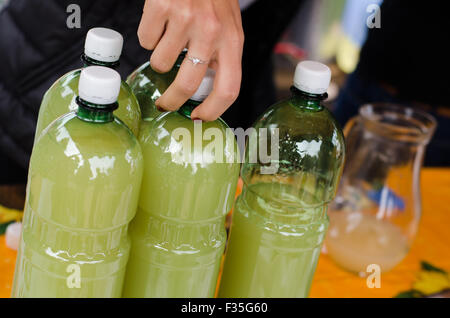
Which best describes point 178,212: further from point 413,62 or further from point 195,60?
point 413,62

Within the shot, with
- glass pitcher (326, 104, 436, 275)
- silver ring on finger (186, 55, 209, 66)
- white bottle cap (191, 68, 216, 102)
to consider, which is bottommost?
glass pitcher (326, 104, 436, 275)

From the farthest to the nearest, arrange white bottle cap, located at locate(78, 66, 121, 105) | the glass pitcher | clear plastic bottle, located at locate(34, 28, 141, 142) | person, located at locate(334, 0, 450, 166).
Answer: person, located at locate(334, 0, 450, 166) < the glass pitcher < clear plastic bottle, located at locate(34, 28, 141, 142) < white bottle cap, located at locate(78, 66, 121, 105)

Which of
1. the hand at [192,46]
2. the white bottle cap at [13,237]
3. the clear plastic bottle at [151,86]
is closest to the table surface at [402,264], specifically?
the white bottle cap at [13,237]

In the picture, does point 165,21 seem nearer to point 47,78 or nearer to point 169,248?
point 169,248

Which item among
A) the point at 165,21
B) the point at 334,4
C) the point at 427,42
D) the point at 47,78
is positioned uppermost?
the point at 165,21

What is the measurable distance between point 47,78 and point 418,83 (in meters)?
1.14

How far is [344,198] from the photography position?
1.32m

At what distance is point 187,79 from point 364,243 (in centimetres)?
67

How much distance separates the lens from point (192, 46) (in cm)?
77

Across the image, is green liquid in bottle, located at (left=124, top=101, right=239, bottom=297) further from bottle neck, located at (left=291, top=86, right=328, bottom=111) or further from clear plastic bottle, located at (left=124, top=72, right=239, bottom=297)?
bottle neck, located at (left=291, top=86, right=328, bottom=111)

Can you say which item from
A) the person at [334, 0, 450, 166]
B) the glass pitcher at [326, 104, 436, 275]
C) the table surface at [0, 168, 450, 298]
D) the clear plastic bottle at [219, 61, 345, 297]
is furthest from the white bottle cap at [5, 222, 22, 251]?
the person at [334, 0, 450, 166]

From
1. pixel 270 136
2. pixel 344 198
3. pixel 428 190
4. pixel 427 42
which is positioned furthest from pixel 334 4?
pixel 270 136

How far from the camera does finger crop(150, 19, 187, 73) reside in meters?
0.77

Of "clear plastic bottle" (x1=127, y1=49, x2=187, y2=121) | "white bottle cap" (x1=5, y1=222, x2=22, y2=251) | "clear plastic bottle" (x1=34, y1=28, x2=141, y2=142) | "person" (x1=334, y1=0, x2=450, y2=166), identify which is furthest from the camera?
"person" (x1=334, y1=0, x2=450, y2=166)
